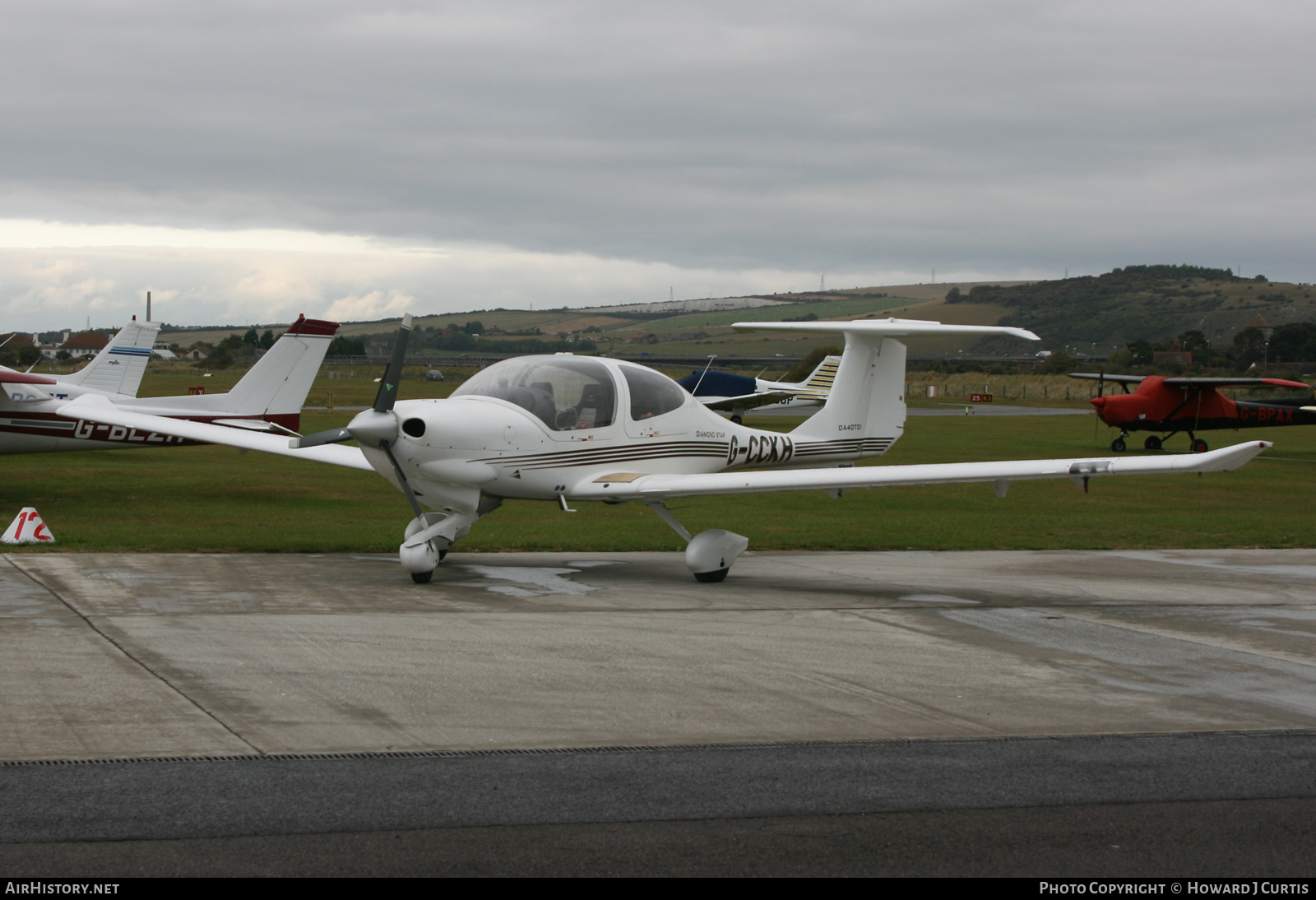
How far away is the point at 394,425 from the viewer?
411 inches

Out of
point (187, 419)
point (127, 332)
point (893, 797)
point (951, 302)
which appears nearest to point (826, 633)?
point (893, 797)

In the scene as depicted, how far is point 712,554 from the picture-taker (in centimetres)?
1141

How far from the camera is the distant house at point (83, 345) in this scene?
147750 mm

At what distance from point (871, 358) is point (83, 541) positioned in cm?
946

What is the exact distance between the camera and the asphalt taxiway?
4.49 m

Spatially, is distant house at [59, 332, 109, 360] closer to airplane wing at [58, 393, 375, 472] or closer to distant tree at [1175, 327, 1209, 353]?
distant tree at [1175, 327, 1209, 353]

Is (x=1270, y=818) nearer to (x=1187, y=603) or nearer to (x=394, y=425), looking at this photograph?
(x=1187, y=603)

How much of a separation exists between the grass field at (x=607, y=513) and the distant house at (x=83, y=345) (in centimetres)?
13419

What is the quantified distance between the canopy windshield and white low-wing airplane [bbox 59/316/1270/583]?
12 mm

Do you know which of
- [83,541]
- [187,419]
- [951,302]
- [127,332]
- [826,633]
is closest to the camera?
[826,633]

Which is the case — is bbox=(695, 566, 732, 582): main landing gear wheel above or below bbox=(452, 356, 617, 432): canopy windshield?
below

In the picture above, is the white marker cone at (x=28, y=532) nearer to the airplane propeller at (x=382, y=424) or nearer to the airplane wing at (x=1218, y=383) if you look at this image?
the airplane propeller at (x=382, y=424)

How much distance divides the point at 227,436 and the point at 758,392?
34.5 metres

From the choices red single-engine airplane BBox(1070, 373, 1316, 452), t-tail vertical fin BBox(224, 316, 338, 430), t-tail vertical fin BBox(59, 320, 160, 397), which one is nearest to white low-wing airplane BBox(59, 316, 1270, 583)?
t-tail vertical fin BBox(224, 316, 338, 430)
